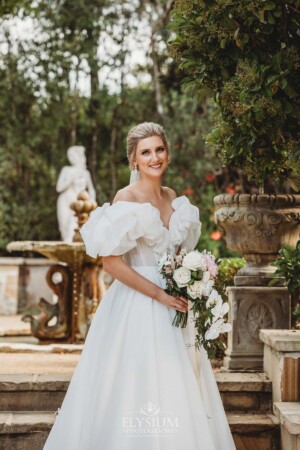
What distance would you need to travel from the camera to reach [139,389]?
13.5ft

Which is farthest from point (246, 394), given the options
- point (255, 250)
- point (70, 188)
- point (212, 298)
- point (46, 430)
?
point (70, 188)

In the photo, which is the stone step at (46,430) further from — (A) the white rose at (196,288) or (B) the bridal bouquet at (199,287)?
(A) the white rose at (196,288)

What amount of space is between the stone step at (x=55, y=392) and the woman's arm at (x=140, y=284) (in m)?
1.29

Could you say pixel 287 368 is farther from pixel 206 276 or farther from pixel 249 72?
pixel 249 72

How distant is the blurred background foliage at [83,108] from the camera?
16.4m

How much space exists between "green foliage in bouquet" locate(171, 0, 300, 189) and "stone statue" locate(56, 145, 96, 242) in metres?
9.10

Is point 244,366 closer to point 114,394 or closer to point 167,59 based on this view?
point 114,394

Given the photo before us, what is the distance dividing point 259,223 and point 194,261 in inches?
82.9

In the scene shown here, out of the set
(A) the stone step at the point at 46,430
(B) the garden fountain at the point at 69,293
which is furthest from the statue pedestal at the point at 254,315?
(B) the garden fountain at the point at 69,293

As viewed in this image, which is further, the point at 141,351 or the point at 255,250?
the point at 255,250

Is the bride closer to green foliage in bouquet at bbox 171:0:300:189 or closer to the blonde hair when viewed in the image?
the blonde hair

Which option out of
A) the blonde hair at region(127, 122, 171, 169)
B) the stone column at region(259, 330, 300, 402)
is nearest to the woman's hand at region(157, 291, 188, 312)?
the blonde hair at region(127, 122, 171, 169)

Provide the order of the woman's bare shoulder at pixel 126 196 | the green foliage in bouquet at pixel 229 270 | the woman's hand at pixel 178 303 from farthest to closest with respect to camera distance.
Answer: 1. the green foliage in bouquet at pixel 229 270
2. the woman's bare shoulder at pixel 126 196
3. the woman's hand at pixel 178 303

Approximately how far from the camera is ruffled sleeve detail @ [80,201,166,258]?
13.9 feet
